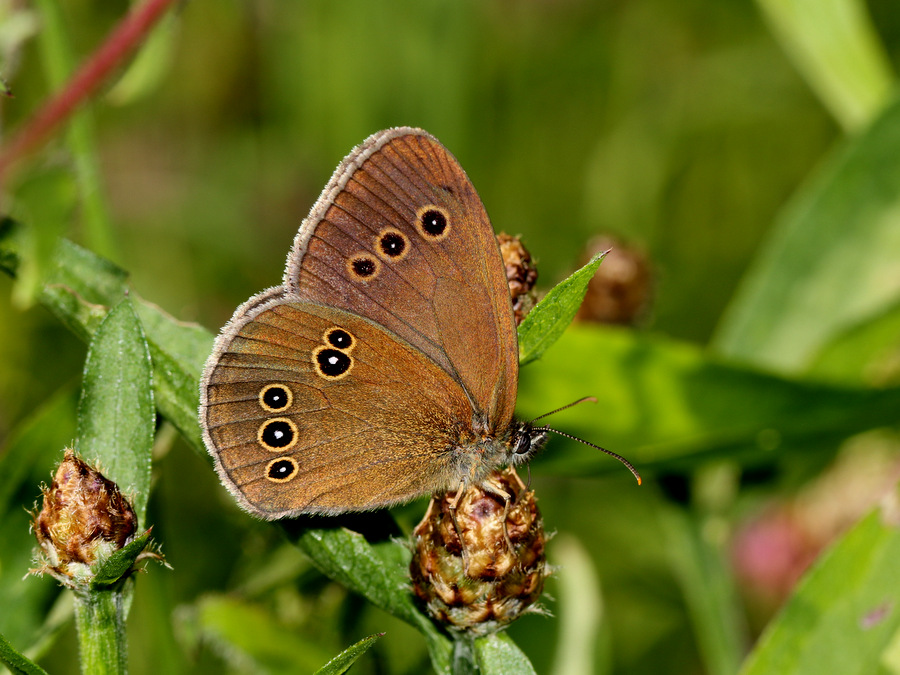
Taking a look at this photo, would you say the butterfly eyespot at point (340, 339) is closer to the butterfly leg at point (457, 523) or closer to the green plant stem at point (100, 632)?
the butterfly leg at point (457, 523)

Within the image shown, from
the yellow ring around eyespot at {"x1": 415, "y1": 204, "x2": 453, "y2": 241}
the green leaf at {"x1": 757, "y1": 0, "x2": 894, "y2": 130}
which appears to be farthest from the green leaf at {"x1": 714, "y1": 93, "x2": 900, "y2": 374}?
the yellow ring around eyespot at {"x1": 415, "y1": 204, "x2": 453, "y2": 241}

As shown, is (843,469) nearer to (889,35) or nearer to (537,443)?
(537,443)

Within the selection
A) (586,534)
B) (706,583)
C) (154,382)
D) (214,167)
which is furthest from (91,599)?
(214,167)

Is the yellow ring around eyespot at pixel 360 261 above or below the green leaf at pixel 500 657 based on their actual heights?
above

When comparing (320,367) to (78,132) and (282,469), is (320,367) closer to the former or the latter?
(282,469)

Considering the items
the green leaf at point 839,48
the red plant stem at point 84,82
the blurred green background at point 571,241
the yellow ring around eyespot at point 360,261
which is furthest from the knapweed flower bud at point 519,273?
the green leaf at point 839,48

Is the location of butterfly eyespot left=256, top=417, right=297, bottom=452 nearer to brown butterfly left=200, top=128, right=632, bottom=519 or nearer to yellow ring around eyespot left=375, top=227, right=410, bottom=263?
brown butterfly left=200, top=128, right=632, bottom=519

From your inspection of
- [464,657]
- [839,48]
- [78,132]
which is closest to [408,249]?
[464,657]
